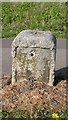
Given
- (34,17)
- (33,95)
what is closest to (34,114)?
(33,95)

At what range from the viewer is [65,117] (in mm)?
6801

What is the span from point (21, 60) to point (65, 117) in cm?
132

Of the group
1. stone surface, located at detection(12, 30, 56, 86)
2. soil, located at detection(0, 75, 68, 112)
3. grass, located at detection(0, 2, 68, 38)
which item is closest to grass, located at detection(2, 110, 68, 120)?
soil, located at detection(0, 75, 68, 112)

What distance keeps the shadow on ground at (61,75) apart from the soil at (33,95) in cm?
11

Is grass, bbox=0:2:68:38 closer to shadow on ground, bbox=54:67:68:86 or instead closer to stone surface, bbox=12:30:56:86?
shadow on ground, bbox=54:67:68:86

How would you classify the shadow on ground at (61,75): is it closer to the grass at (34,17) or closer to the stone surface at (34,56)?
the stone surface at (34,56)

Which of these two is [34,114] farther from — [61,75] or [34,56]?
[61,75]

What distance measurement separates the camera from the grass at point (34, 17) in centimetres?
1133

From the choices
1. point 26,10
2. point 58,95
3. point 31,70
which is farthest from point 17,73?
point 26,10

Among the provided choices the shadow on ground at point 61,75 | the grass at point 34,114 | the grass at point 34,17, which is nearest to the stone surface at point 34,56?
the shadow on ground at point 61,75

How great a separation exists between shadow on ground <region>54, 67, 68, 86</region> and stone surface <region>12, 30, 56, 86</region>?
313 mm

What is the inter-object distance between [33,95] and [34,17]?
16.9 ft

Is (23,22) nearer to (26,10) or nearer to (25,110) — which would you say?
(26,10)

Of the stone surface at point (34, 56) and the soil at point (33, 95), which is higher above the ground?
the stone surface at point (34, 56)
